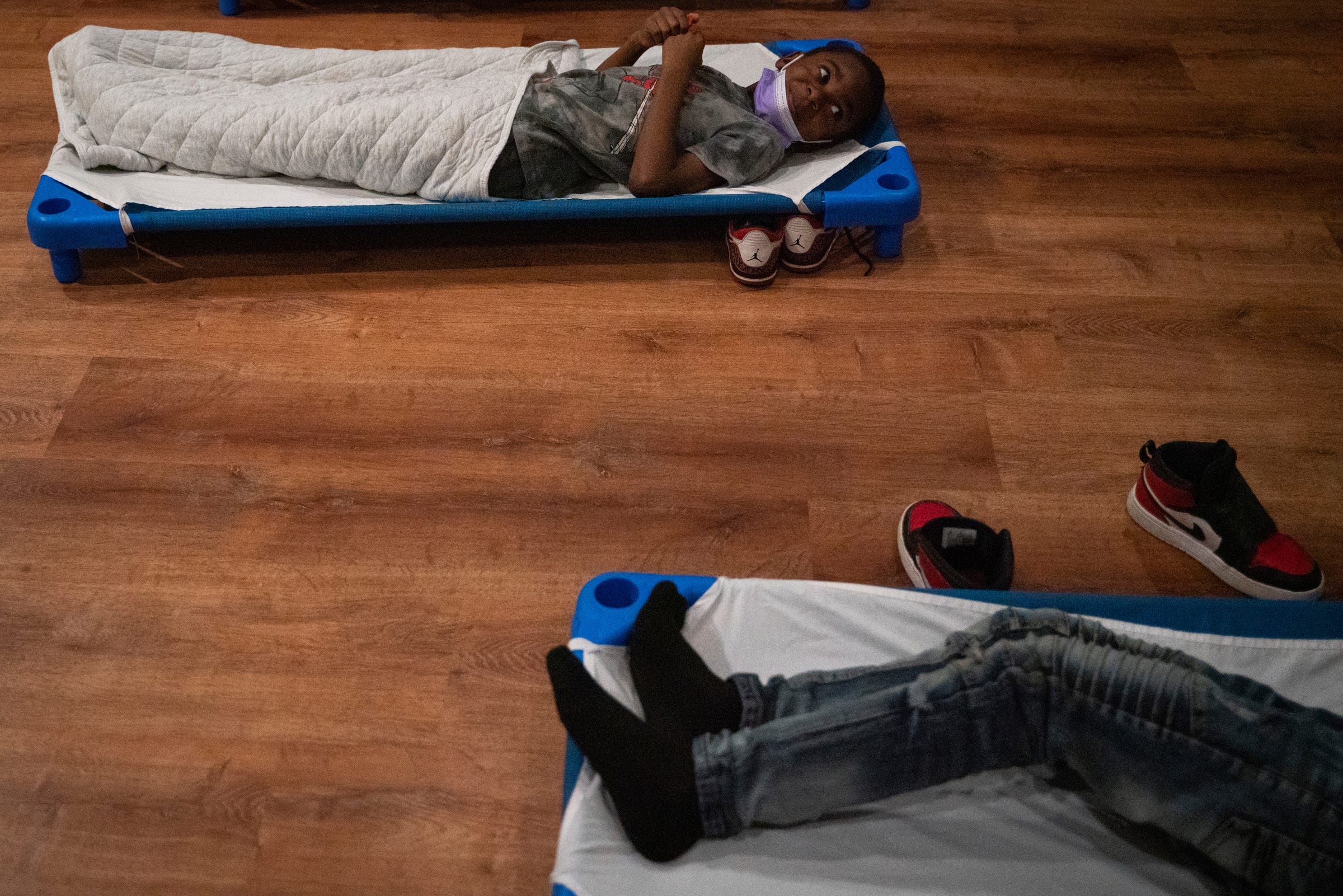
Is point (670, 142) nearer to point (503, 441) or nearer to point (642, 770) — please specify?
point (503, 441)

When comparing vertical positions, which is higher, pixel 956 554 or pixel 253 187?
pixel 253 187

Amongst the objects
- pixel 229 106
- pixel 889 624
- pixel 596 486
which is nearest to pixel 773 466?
pixel 596 486

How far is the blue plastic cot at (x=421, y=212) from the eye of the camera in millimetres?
1829

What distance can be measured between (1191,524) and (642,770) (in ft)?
3.07

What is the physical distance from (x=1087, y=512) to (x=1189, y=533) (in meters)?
0.15

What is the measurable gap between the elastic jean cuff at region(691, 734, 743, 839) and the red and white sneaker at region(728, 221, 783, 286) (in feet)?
3.41

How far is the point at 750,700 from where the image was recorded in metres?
1.19

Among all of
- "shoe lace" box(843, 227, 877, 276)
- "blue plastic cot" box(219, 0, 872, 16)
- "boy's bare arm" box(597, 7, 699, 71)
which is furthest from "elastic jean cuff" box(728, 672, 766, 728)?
"blue plastic cot" box(219, 0, 872, 16)

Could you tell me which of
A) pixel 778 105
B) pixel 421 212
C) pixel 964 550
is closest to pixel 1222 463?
pixel 964 550

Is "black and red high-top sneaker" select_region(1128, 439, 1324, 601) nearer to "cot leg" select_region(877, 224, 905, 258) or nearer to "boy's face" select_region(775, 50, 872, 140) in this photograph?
"cot leg" select_region(877, 224, 905, 258)

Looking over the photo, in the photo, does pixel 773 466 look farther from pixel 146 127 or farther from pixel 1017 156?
pixel 146 127

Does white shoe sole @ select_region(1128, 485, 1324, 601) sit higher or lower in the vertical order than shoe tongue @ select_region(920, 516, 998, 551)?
lower

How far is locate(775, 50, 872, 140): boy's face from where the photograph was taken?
1.87 metres

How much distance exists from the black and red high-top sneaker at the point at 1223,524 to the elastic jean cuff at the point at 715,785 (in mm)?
842
